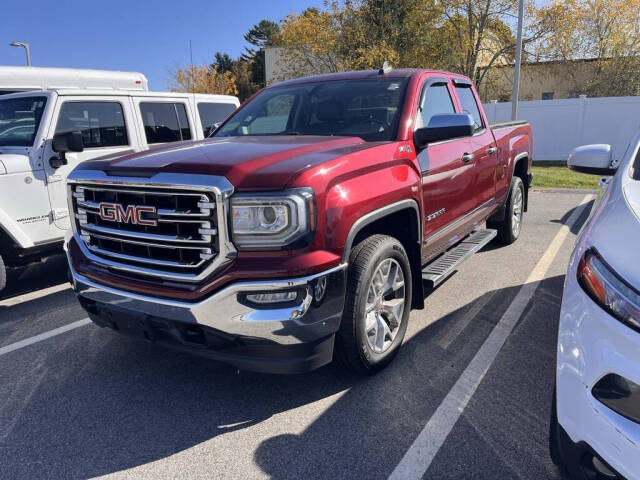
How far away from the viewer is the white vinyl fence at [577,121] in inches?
684

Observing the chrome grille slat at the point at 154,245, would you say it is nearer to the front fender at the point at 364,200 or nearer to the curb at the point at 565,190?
the front fender at the point at 364,200

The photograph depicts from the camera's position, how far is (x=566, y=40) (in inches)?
944

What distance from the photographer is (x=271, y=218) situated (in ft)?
8.46

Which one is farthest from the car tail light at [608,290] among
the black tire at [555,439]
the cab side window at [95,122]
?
the cab side window at [95,122]

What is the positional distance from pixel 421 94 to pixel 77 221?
2685mm

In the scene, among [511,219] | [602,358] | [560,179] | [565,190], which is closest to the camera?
[602,358]

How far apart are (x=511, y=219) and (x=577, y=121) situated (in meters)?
13.9

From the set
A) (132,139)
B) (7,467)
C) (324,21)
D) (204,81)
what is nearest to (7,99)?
(132,139)

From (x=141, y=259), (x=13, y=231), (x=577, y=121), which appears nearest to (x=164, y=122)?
(x=13, y=231)

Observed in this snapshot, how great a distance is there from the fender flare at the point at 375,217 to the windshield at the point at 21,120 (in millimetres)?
4221

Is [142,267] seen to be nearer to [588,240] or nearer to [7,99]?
[588,240]

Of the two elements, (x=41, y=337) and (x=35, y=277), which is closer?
(x=41, y=337)

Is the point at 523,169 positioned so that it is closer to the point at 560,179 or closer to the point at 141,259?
the point at 141,259

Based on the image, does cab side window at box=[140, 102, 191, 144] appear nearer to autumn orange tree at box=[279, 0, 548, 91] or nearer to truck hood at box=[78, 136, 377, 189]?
truck hood at box=[78, 136, 377, 189]
